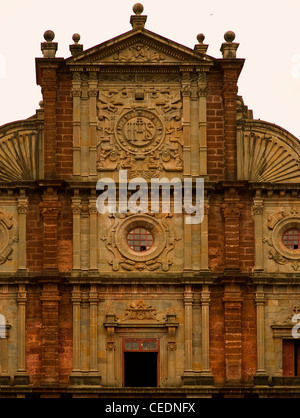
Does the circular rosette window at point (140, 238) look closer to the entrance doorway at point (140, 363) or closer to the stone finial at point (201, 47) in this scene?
the entrance doorway at point (140, 363)

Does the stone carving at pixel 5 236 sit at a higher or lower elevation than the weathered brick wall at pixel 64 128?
lower

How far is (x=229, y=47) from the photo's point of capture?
234 ft

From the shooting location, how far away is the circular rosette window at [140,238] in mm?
70062

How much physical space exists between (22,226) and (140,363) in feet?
24.2

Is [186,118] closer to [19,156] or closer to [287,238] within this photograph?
[287,238]

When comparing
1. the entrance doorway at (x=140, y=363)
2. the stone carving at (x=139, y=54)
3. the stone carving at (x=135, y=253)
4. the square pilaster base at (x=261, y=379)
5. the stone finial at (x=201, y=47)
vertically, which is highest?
the stone finial at (x=201, y=47)

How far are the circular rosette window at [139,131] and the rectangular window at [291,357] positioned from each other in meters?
9.79

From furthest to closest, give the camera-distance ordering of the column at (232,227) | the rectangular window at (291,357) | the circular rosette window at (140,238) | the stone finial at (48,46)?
the stone finial at (48,46) → the circular rosette window at (140,238) → the column at (232,227) → the rectangular window at (291,357)

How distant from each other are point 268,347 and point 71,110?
501 inches

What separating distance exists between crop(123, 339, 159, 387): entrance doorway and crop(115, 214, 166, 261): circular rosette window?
3519 millimetres

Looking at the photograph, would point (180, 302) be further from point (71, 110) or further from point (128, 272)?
point (71, 110)

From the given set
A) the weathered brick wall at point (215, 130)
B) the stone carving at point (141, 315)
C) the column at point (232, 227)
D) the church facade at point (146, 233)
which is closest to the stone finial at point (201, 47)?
the church facade at point (146, 233)

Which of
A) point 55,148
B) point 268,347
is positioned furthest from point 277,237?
point 55,148

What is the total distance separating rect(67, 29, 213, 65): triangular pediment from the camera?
70.8m
